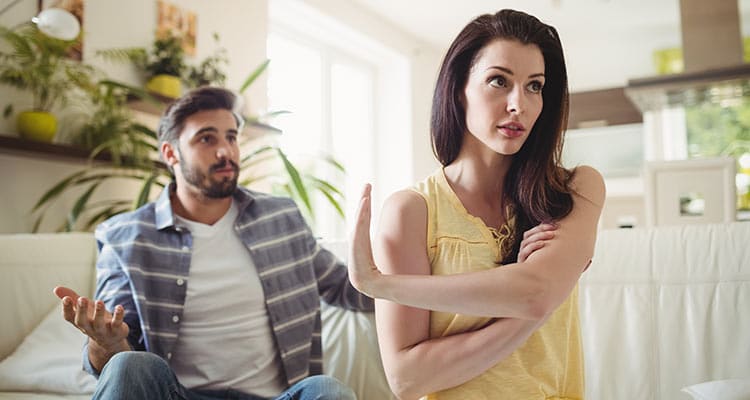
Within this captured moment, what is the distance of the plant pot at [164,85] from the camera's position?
11.9 feet

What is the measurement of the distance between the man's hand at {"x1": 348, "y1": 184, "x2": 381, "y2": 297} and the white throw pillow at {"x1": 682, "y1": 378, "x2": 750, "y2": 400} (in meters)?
0.76

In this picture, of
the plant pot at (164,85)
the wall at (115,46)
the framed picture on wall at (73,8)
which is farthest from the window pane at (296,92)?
the framed picture on wall at (73,8)

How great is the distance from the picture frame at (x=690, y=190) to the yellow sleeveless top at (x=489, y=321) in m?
2.07

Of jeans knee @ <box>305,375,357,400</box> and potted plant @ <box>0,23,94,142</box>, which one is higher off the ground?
potted plant @ <box>0,23,94,142</box>

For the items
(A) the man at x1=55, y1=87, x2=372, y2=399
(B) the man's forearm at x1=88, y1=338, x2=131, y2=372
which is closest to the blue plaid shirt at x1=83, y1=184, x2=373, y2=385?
(A) the man at x1=55, y1=87, x2=372, y2=399

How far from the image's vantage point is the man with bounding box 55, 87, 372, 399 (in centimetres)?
168

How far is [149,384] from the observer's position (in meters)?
1.42

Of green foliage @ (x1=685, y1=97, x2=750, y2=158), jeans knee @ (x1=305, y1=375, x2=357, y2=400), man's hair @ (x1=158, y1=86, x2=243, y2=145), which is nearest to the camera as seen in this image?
jeans knee @ (x1=305, y1=375, x2=357, y2=400)

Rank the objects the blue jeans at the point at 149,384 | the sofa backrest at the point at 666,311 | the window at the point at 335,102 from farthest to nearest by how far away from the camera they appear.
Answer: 1. the window at the point at 335,102
2. the sofa backrest at the point at 666,311
3. the blue jeans at the point at 149,384

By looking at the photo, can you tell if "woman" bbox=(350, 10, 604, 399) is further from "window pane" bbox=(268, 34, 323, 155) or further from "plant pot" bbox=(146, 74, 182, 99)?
"window pane" bbox=(268, 34, 323, 155)

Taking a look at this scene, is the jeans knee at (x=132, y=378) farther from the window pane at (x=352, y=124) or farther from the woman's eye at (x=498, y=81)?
the window pane at (x=352, y=124)

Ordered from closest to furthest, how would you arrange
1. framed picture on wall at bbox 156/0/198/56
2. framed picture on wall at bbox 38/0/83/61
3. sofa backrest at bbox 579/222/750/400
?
1. sofa backrest at bbox 579/222/750/400
2. framed picture on wall at bbox 38/0/83/61
3. framed picture on wall at bbox 156/0/198/56

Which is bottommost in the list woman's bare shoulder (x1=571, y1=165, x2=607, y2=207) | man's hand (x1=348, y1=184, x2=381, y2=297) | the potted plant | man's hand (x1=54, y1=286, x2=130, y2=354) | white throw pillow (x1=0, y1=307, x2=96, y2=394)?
white throw pillow (x1=0, y1=307, x2=96, y2=394)

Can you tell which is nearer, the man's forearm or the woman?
the woman
